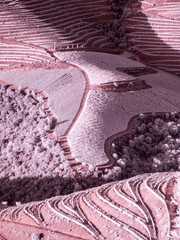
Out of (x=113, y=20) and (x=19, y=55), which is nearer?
(x=19, y=55)

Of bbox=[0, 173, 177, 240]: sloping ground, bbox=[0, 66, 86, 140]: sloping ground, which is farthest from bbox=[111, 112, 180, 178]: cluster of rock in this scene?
bbox=[0, 173, 177, 240]: sloping ground

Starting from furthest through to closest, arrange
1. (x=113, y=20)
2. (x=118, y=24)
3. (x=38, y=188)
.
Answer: (x=113, y=20)
(x=118, y=24)
(x=38, y=188)

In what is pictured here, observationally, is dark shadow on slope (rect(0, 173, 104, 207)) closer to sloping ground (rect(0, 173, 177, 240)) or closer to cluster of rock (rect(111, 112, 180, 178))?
cluster of rock (rect(111, 112, 180, 178))

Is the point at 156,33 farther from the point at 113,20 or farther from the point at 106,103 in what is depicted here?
the point at 106,103

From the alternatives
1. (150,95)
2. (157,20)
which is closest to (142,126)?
(150,95)

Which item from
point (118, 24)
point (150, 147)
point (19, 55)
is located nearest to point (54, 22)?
point (118, 24)

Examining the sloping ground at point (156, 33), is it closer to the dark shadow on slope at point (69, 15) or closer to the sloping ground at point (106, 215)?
the dark shadow on slope at point (69, 15)

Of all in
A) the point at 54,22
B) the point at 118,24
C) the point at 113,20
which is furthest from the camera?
the point at 113,20
